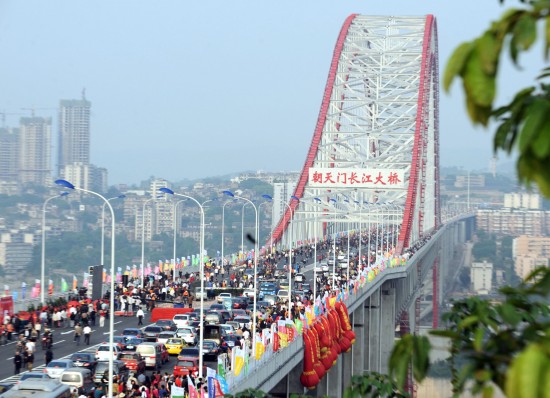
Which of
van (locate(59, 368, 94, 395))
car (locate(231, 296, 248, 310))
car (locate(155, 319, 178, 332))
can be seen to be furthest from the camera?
car (locate(231, 296, 248, 310))

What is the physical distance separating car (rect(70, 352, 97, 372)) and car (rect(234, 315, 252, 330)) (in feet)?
49.7

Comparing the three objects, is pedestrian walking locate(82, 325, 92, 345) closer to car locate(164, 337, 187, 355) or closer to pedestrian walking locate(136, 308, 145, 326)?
car locate(164, 337, 187, 355)

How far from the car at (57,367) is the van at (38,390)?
6.81m

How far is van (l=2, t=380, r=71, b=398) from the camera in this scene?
32344mm

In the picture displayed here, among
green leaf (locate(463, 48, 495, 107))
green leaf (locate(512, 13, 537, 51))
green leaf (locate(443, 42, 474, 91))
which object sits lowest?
green leaf (locate(463, 48, 495, 107))

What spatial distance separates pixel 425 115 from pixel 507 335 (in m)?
138

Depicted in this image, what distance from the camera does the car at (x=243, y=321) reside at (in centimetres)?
6041

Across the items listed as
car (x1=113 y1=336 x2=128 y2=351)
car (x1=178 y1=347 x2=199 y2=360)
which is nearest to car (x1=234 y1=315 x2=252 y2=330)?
car (x1=113 y1=336 x2=128 y2=351)

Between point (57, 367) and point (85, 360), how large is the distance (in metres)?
3.04

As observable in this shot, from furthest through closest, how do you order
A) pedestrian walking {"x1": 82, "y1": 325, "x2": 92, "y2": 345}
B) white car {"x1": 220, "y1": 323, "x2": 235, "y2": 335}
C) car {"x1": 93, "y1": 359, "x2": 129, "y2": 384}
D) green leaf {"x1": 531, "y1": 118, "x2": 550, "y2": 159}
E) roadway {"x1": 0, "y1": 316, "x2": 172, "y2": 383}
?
1. white car {"x1": 220, "y1": 323, "x2": 235, "y2": 335}
2. pedestrian walking {"x1": 82, "y1": 325, "x2": 92, "y2": 345}
3. roadway {"x1": 0, "y1": 316, "x2": 172, "y2": 383}
4. car {"x1": 93, "y1": 359, "x2": 129, "y2": 384}
5. green leaf {"x1": 531, "y1": 118, "x2": 550, "y2": 159}

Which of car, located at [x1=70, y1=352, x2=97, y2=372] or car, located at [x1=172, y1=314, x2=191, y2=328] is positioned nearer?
car, located at [x1=70, y1=352, x2=97, y2=372]

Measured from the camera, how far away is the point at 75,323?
61.9 metres

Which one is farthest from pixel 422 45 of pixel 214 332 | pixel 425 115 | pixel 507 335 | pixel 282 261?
pixel 507 335

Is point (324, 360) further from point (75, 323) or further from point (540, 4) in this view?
point (540, 4)
